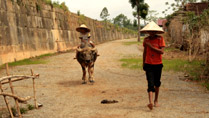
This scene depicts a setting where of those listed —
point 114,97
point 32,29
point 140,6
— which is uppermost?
point 140,6

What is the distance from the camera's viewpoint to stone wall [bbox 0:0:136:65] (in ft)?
43.5

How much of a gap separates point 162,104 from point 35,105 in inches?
111

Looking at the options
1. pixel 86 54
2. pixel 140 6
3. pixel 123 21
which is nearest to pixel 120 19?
pixel 123 21

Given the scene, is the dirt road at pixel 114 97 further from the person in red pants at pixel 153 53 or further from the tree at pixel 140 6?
the tree at pixel 140 6

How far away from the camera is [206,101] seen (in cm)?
598

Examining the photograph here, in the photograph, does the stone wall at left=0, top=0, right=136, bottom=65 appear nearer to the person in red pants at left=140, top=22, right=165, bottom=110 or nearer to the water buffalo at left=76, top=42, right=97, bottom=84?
the water buffalo at left=76, top=42, right=97, bottom=84

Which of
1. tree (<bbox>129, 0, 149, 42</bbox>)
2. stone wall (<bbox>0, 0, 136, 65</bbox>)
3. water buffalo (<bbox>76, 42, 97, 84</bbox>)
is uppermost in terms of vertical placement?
tree (<bbox>129, 0, 149, 42</bbox>)

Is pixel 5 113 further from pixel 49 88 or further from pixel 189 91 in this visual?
pixel 189 91

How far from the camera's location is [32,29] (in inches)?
650

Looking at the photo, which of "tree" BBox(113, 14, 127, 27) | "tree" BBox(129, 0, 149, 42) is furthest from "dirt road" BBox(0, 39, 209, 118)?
"tree" BBox(113, 14, 127, 27)

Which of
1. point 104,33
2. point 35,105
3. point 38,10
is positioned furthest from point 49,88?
point 104,33

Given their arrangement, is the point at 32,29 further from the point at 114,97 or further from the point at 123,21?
the point at 123,21

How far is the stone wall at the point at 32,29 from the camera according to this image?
13.2 metres

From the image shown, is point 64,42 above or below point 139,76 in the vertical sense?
above
